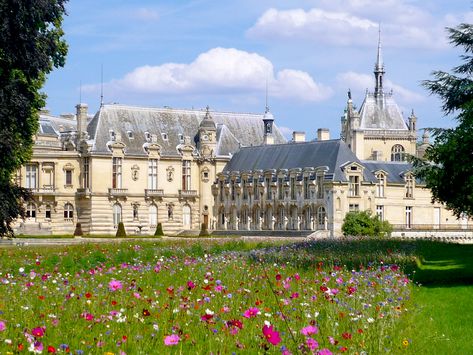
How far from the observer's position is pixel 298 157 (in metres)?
68.2

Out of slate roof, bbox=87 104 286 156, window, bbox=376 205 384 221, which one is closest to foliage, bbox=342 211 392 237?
window, bbox=376 205 384 221

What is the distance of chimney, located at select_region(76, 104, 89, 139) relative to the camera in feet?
229

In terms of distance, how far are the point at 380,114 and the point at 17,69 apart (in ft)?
218

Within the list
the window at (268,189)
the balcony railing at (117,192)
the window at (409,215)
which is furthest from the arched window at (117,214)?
the window at (409,215)

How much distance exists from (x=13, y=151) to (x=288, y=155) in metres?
42.3

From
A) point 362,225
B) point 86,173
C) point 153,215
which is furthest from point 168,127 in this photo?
point 362,225

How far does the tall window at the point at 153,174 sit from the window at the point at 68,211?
20.5 ft

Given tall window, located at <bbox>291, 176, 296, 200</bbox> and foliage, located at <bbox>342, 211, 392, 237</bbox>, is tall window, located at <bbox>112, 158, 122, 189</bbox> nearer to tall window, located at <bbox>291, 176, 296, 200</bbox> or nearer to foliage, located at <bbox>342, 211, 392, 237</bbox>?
tall window, located at <bbox>291, 176, 296, 200</bbox>

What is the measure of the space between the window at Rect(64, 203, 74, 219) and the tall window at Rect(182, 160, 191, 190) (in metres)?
9.04

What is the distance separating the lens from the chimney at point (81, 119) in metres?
69.8

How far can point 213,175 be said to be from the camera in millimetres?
74625

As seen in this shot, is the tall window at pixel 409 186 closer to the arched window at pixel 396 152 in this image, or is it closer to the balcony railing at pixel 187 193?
the balcony railing at pixel 187 193

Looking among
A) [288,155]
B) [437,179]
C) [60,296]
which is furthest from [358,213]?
[60,296]

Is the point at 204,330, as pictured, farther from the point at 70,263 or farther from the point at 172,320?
the point at 70,263
